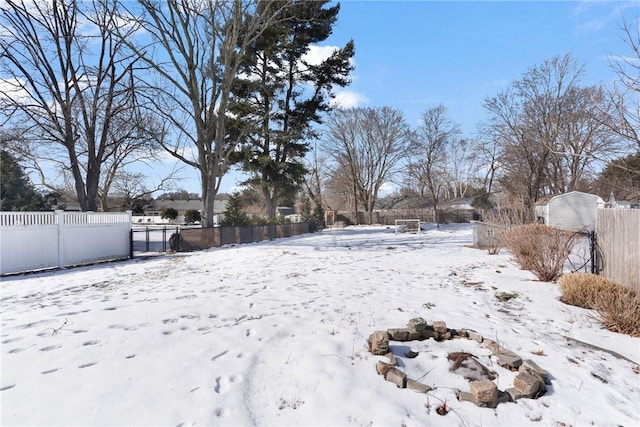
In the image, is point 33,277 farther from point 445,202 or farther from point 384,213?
point 445,202

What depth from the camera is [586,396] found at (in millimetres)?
2941

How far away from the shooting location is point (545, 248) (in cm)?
739

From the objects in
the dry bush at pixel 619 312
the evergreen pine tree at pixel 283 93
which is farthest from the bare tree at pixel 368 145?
the dry bush at pixel 619 312

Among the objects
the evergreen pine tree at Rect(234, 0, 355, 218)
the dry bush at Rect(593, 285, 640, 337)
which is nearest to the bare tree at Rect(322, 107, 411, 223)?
the evergreen pine tree at Rect(234, 0, 355, 218)

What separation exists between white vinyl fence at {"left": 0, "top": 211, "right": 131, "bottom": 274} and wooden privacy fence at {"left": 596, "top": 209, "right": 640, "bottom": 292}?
1353cm

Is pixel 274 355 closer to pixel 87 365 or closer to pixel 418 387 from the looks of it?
pixel 418 387

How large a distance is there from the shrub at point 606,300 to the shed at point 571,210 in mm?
14692

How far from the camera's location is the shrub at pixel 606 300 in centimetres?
455

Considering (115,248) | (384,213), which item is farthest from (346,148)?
(115,248)

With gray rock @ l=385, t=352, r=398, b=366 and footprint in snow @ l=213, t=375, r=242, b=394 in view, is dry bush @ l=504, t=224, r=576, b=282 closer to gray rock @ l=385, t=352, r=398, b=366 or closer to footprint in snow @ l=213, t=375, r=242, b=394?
gray rock @ l=385, t=352, r=398, b=366

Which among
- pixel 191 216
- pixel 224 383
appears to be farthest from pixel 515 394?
pixel 191 216

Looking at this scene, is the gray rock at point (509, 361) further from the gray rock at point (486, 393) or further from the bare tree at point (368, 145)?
the bare tree at point (368, 145)

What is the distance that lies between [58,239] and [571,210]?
23053 millimetres

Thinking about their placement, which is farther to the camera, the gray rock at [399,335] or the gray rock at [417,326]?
the gray rock at [417,326]
